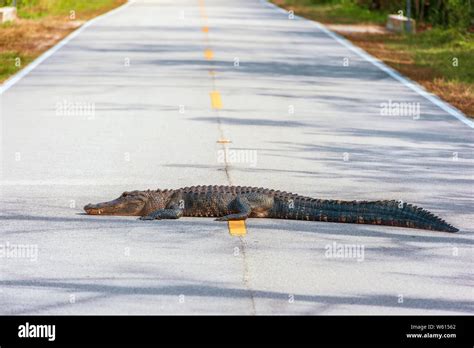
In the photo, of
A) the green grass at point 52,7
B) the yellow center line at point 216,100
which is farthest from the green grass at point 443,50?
the green grass at point 52,7

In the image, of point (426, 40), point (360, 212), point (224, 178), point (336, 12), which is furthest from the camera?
point (336, 12)

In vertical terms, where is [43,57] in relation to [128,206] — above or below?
above

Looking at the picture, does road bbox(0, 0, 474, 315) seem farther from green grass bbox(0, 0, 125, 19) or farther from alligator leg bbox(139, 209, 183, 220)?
green grass bbox(0, 0, 125, 19)

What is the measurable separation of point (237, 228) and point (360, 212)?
40.5 inches

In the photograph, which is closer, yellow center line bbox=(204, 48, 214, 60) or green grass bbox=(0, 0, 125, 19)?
yellow center line bbox=(204, 48, 214, 60)

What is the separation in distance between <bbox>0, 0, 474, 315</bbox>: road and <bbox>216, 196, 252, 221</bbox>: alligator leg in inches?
4.8

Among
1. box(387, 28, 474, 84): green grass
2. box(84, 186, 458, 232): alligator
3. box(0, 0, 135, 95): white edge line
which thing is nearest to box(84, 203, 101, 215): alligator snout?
box(84, 186, 458, 232): alligator

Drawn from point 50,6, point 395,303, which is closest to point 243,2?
point 50,6

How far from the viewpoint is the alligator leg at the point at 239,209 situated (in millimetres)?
10852

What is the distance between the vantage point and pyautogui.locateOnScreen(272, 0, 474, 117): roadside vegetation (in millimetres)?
22625

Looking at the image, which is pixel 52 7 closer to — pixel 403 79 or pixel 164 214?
pixel 403 79

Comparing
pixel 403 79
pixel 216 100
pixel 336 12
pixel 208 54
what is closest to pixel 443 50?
pixel 208 54

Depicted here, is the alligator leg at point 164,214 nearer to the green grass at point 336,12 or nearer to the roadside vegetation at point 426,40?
the roadside vegetation at point 426,40

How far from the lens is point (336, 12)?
147 feet
